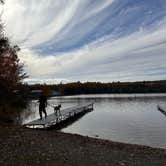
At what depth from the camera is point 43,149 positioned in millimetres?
11375

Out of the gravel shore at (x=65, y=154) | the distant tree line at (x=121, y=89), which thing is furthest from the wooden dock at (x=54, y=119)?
the distant tree line at (x=121, y=89)

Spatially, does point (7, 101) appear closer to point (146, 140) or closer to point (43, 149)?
point (146, 140)

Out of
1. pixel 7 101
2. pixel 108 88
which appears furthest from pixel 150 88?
pixel 7 101

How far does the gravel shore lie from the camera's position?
9867 millimetres

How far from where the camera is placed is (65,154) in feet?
35.6

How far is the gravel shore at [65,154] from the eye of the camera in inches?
388

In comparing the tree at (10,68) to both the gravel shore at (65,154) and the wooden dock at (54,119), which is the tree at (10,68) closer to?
the wooden dock at (54,119)

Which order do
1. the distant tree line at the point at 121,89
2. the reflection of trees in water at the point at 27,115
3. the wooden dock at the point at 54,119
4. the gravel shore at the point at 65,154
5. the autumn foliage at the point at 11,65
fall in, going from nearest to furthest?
1. the gravel shore at the point at 65,154
2. the wooden dock at the point at 54,119
3. the autumn foliage at the point at 11,65
4. the reflection of trees in water at the point at 27,115
5. the distant tree line at the point at 121,89

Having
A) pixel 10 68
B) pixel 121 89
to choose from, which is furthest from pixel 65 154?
pixel 121 89

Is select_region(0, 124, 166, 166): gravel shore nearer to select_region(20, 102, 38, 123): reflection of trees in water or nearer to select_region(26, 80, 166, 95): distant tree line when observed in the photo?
select_region(20, 102, 38, 123): reflection of trees in water

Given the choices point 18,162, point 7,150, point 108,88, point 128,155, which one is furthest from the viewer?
point 108,88

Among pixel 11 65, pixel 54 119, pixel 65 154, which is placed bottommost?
pixel 54 119

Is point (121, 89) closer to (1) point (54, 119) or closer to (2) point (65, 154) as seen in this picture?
(1) point (54, 119)

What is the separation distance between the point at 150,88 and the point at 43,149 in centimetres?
15895
